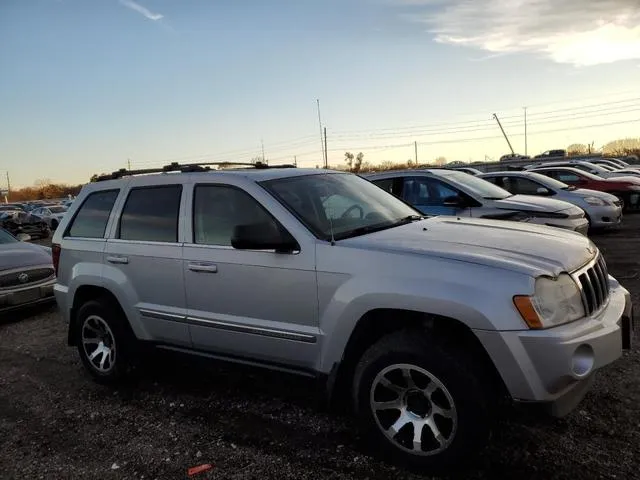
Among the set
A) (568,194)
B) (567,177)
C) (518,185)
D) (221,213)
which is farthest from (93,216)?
(567,177)

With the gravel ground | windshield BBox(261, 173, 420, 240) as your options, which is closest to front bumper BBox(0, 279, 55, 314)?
the gravel ground

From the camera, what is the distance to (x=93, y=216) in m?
4.99

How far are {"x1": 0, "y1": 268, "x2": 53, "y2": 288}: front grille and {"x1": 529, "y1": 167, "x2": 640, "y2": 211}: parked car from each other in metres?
12.8

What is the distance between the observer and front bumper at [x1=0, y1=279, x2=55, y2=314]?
7367 mm

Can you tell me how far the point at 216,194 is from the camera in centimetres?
406

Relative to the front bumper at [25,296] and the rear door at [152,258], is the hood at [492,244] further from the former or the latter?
the front bumper at [25,296]

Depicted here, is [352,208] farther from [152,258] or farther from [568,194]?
[568,194]

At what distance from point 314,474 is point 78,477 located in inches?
57.8

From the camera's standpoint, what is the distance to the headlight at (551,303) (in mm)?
2725

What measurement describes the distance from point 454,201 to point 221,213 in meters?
4.92

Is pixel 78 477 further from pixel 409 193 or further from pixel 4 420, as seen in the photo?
pixel 409 193

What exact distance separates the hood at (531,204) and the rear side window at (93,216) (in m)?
6.02

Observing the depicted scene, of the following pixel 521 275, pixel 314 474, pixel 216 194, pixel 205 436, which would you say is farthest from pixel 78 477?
pixel 521 275

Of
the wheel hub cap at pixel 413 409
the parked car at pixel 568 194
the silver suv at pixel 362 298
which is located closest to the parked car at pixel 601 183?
the parked car at pixel 568 194
